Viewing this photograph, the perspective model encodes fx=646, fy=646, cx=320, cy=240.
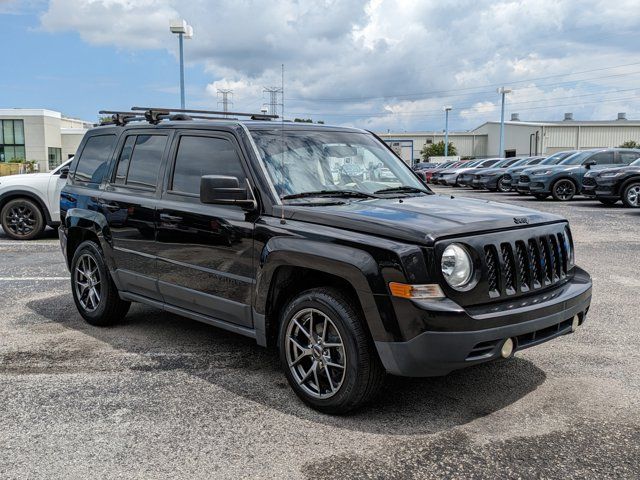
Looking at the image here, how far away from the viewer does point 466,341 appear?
354cm

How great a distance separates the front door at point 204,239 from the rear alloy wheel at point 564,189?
58.9 ft

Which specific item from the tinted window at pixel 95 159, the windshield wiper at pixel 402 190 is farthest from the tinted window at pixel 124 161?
the windshield wiper at pixel 402 190

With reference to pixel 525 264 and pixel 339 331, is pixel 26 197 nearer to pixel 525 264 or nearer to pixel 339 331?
pixel 339 331

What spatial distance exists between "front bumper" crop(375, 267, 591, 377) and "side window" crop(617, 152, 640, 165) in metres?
18.3

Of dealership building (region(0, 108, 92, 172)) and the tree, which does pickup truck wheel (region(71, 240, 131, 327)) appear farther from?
the tree

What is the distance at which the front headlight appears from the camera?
11.9ft

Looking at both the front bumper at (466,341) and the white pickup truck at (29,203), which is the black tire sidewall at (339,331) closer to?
the front bumper at (466,341)

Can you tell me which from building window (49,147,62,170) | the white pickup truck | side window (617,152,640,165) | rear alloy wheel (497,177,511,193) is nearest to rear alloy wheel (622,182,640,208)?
side window (617,152,640,165)

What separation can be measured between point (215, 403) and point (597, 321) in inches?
151

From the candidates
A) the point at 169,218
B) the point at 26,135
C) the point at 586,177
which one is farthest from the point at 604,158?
the point at 26,135

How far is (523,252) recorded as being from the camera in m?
3.97

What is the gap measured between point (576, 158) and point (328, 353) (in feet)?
64.7

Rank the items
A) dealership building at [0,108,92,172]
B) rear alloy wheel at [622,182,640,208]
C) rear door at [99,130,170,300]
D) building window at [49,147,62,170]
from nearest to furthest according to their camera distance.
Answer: rear door at [99,130,170,300], rear alloy wheel at [622,182,640,208], dealership building at [0,108,92,172], building window at [49,147,62,170]

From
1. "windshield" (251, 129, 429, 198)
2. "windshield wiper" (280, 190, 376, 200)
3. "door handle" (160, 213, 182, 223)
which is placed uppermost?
"windshield" (251, 129, 429, 198)
